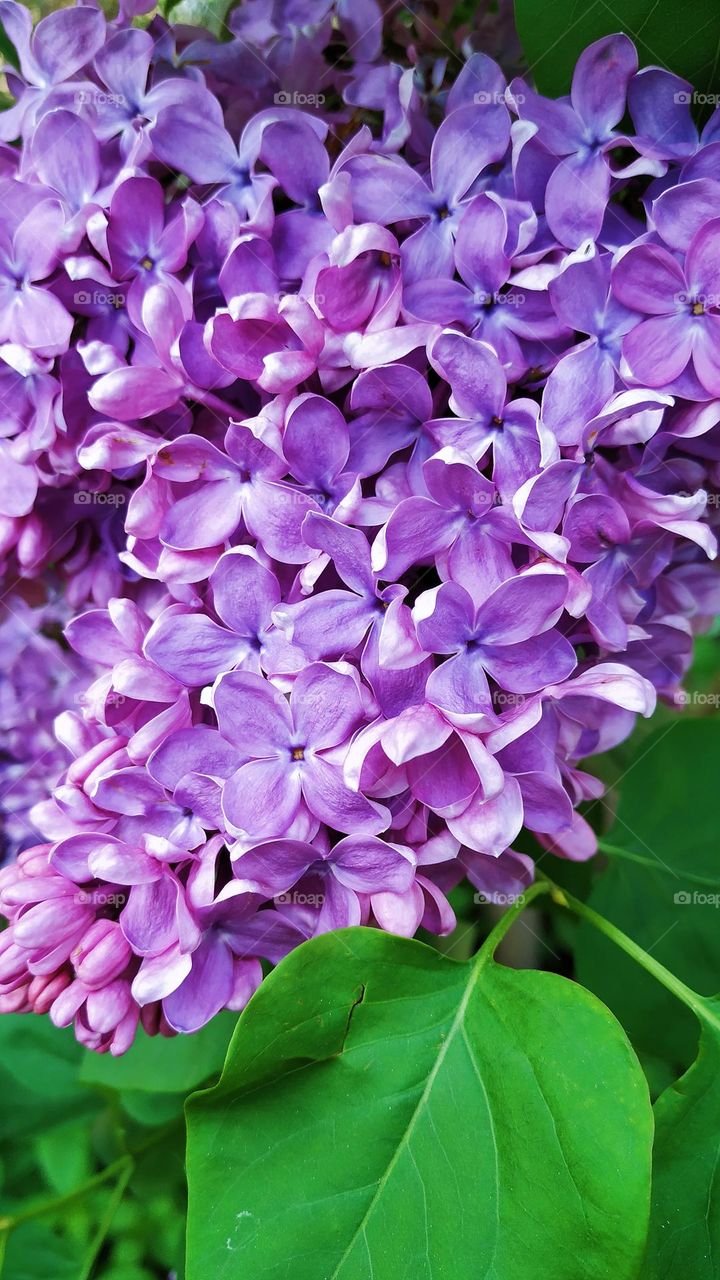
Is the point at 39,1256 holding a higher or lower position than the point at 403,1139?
lower

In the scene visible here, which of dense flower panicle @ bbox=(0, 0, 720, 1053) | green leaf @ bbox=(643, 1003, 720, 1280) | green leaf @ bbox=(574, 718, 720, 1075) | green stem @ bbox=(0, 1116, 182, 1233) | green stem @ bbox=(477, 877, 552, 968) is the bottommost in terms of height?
green stem @ bbox=(0, 1116, 182, 1233)

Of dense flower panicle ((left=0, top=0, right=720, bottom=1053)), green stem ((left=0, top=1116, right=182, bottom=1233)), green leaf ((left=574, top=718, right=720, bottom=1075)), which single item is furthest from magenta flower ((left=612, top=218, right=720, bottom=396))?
green stem ((left=0, top=1116, right=182, bottom=1233))

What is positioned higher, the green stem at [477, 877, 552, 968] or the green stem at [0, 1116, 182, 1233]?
the green stem at [477, 877, 552, 968]

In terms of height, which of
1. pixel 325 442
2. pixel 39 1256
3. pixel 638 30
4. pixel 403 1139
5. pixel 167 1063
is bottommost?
pixel 39 1256

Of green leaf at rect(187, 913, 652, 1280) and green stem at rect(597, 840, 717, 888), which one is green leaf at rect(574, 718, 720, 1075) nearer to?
green stem at rect(597, 840, 717, 888)

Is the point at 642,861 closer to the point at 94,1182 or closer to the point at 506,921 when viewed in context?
the point at 506,921

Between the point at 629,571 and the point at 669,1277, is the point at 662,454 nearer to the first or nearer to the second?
the point at 629,571

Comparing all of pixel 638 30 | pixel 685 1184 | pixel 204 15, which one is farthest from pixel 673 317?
pixel 685 1184

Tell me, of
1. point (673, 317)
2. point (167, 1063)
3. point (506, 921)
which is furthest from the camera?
point (167, 1063)

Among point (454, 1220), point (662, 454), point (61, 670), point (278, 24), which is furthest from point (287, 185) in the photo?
point (454, 1220)
